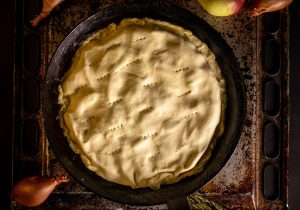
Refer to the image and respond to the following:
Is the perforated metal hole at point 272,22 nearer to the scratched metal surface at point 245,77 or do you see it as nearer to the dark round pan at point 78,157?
the scratched metal surface at point 245,77

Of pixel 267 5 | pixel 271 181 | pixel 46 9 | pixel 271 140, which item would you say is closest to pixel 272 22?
pixel 267 5

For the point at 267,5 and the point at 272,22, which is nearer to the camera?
the point at 267,5

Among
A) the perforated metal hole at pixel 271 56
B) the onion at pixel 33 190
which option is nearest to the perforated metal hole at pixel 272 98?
the perforated metal hole at pixel 271 56

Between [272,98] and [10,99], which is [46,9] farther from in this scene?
[272,98]

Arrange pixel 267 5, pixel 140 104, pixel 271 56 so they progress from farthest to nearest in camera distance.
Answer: pixel 271 56
pixel 267 5
pixel 140 104

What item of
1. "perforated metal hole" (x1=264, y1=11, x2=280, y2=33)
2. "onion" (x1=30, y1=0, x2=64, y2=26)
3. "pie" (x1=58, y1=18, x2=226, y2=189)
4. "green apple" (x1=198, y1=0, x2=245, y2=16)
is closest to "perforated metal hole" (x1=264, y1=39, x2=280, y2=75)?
"perforated metal hole" (x1=264, y1=11, x2=280, y2=33)

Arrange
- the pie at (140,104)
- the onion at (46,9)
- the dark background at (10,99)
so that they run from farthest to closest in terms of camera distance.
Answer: the dark background at (10,99), the onion at (46,9), the pie at (140,104)
